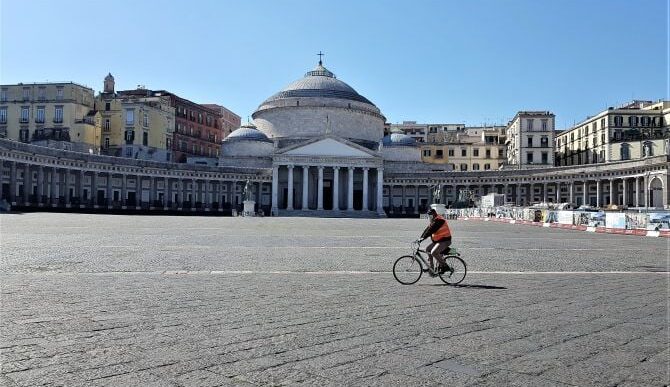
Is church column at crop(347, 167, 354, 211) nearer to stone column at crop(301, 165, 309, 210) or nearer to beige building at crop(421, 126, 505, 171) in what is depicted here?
stone column at crop(301, 165, 309, 210)

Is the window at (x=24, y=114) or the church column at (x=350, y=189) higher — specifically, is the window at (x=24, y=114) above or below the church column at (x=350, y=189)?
above

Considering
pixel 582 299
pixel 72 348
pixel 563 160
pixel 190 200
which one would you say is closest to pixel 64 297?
pixel 72 348

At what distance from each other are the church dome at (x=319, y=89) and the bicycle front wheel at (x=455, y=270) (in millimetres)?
84757

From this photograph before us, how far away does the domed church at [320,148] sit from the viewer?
82.5 metres

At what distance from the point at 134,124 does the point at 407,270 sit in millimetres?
77142

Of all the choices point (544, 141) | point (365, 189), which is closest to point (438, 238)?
point (365, 189)

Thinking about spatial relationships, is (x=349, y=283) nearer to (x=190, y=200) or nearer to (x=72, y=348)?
(x=72, y=348)

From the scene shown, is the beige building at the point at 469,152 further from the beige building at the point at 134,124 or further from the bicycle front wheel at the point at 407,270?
the bicycle front wheel at the point at 407,270

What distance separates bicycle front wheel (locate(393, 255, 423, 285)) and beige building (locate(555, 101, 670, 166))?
241 ft

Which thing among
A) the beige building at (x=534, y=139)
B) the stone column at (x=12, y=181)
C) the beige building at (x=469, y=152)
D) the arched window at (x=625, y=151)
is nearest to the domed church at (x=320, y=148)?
the beige building at (x=469, y=152)

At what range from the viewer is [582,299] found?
10.2m

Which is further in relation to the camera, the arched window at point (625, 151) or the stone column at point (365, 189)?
the stone column at point (365, 189)

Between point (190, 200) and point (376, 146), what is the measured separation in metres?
29.8

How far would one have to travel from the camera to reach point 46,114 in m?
78.2
